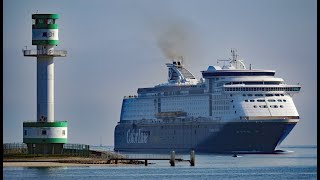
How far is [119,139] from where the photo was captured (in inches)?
5915

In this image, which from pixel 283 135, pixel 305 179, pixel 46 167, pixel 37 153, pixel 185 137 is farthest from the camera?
pixel 185 137

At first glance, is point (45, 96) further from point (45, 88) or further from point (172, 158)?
point (172, 158)

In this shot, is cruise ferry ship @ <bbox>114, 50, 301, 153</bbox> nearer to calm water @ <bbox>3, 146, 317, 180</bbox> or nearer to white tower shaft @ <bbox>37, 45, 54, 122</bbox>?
calm water @ <bbox>3, 146, 317, 180</bbox>

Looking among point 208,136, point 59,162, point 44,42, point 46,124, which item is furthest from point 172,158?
point 208,136

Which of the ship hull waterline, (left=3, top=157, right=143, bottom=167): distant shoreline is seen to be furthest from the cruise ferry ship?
(left=3, top=157, right=143, bottom=167): distant shoreline

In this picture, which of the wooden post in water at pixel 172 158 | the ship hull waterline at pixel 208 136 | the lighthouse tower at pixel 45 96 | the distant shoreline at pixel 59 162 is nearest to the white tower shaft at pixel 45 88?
the lighthouse tower at pixel 45 96

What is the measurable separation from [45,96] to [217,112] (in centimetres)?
4298

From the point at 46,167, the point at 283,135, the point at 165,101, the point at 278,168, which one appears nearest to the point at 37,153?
the point at 46,167

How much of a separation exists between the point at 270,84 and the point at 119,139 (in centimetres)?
2651

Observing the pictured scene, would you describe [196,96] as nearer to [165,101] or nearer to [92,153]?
[165,101]

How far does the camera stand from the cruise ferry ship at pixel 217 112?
12731 cm

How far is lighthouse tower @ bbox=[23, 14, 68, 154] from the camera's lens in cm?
9156

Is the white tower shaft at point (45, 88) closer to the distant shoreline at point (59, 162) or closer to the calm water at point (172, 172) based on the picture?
the distant shoreline at point (59, 162)

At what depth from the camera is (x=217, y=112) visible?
13262 centimetres
